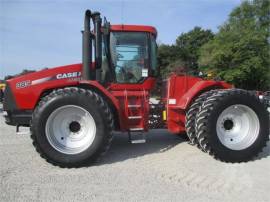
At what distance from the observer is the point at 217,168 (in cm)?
609

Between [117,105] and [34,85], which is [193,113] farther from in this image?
[34,85]

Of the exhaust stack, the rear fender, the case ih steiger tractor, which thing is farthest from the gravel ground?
the exhaust stack

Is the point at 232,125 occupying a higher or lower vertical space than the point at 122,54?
lower

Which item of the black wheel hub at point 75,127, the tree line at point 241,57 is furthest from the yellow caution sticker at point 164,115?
the tree line at point 241,57

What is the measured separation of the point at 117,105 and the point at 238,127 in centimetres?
239

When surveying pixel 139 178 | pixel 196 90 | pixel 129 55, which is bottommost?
pixel 139 178

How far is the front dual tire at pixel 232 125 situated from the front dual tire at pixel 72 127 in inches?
68.4

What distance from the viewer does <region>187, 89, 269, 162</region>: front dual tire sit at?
6.48m

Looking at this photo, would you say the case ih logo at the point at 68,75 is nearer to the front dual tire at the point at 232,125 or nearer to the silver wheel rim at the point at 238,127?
the front dual tire at the point at 232,125

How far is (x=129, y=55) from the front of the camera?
7.24 m

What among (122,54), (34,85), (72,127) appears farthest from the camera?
(122,54)

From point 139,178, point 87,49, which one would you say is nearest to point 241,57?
point 87,49

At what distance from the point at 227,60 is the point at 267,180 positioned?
134 ft

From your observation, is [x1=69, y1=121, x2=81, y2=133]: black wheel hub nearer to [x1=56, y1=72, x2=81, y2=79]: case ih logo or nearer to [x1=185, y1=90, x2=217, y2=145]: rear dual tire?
[x1=56, y1=72, x2=81, y2=79]: case ih logo
